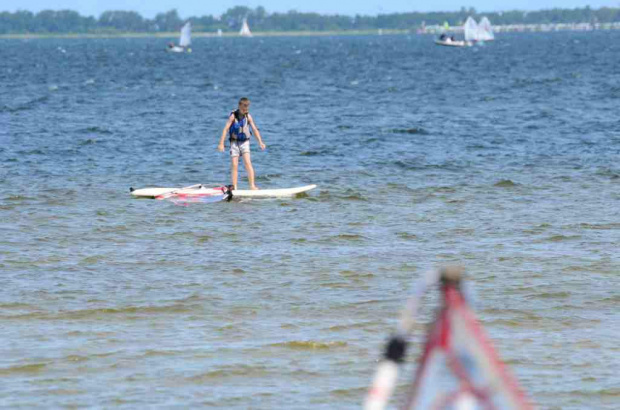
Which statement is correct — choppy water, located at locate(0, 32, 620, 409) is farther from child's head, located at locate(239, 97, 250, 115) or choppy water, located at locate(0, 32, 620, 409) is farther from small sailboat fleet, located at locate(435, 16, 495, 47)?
small sailboat fleet, located at locate(435, 16, 495, 47)

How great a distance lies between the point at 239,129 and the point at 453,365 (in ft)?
48.2

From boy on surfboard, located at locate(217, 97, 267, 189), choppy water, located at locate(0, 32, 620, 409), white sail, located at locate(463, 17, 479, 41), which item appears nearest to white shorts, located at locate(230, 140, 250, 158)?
boy on surfboard, located at locate(217, 97, 267, 189)

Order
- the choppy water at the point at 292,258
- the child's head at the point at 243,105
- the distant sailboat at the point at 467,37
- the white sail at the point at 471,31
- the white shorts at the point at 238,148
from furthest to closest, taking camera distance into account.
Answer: the distant sailboat at the point at 467,37 < the white sail at the point at 471,31 < the white shorts at the point at 238,148 < the child's head at the point at 243,105 < the choppy water at the point at 292,258

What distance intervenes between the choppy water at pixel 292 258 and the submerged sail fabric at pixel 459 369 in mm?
3739

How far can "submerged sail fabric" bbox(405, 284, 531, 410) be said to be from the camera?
4.20 metres

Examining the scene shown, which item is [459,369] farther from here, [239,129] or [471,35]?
[471,35]

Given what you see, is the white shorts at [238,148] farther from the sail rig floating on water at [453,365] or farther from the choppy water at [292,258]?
the sail rig floating on water at [453,365]

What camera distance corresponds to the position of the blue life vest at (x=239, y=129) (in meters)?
18.7

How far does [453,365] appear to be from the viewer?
431cm

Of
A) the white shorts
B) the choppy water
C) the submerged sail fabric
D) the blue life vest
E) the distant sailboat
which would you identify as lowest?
the distant sailboat

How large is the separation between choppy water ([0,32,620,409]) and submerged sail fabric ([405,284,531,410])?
12.3 feet

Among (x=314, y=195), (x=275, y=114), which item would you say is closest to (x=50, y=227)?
(x=314, y=195)

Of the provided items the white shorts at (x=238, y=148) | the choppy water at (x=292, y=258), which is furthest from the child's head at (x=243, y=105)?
the choppy water at (x=292, y=258)

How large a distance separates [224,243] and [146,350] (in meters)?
5.54
